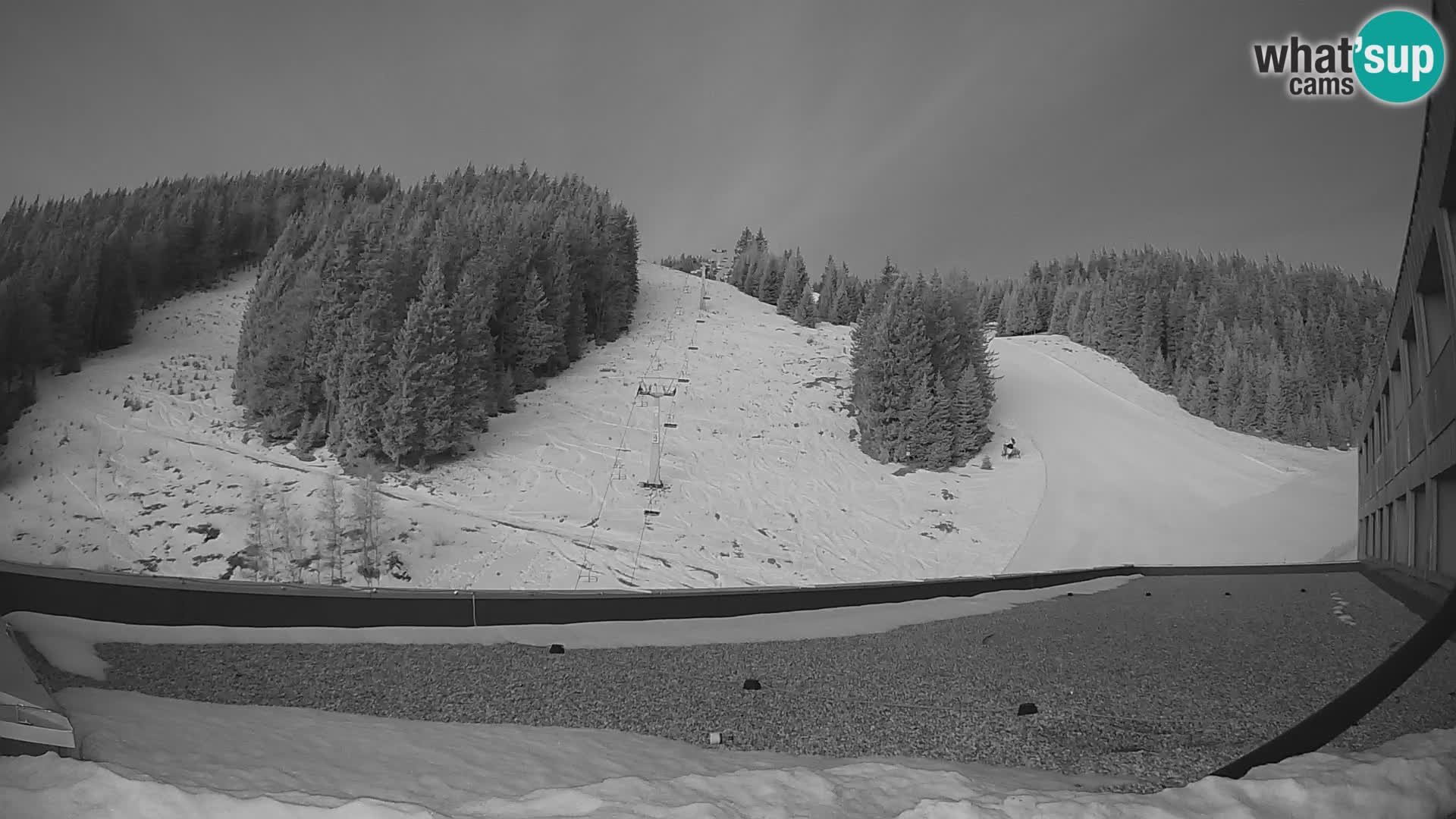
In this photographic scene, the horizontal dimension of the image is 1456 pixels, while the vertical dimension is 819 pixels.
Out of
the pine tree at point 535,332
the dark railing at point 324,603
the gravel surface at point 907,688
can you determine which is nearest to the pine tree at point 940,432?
the dark railing at point 324,603

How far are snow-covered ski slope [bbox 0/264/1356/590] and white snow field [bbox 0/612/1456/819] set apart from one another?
6.14m

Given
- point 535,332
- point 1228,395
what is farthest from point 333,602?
point 1228,395

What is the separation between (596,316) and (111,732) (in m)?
41.8

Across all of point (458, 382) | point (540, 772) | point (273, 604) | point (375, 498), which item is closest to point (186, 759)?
point (540, 772)

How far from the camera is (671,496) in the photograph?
20750 mm

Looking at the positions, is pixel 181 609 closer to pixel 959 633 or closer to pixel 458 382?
pixel 959 633

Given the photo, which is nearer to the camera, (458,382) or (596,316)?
(458,382)

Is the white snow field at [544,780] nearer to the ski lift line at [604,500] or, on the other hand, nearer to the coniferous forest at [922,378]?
the ski lift line at [604,500]

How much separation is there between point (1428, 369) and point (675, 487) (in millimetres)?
17136

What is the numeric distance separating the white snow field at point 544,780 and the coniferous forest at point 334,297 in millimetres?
7189

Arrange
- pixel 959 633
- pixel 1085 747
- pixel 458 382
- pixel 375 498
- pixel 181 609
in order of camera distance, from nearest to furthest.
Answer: pixel 1085 747, pixel 181 609, pixel 959 633, pixel 375 498, pixel 458 382

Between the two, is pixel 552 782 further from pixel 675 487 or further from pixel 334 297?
pixel 334 297

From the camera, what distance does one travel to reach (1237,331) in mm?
51188

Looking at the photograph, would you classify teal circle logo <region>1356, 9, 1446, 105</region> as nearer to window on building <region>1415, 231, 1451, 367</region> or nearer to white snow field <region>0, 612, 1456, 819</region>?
window on building <region>1415, 231, 1451, 367</region>
